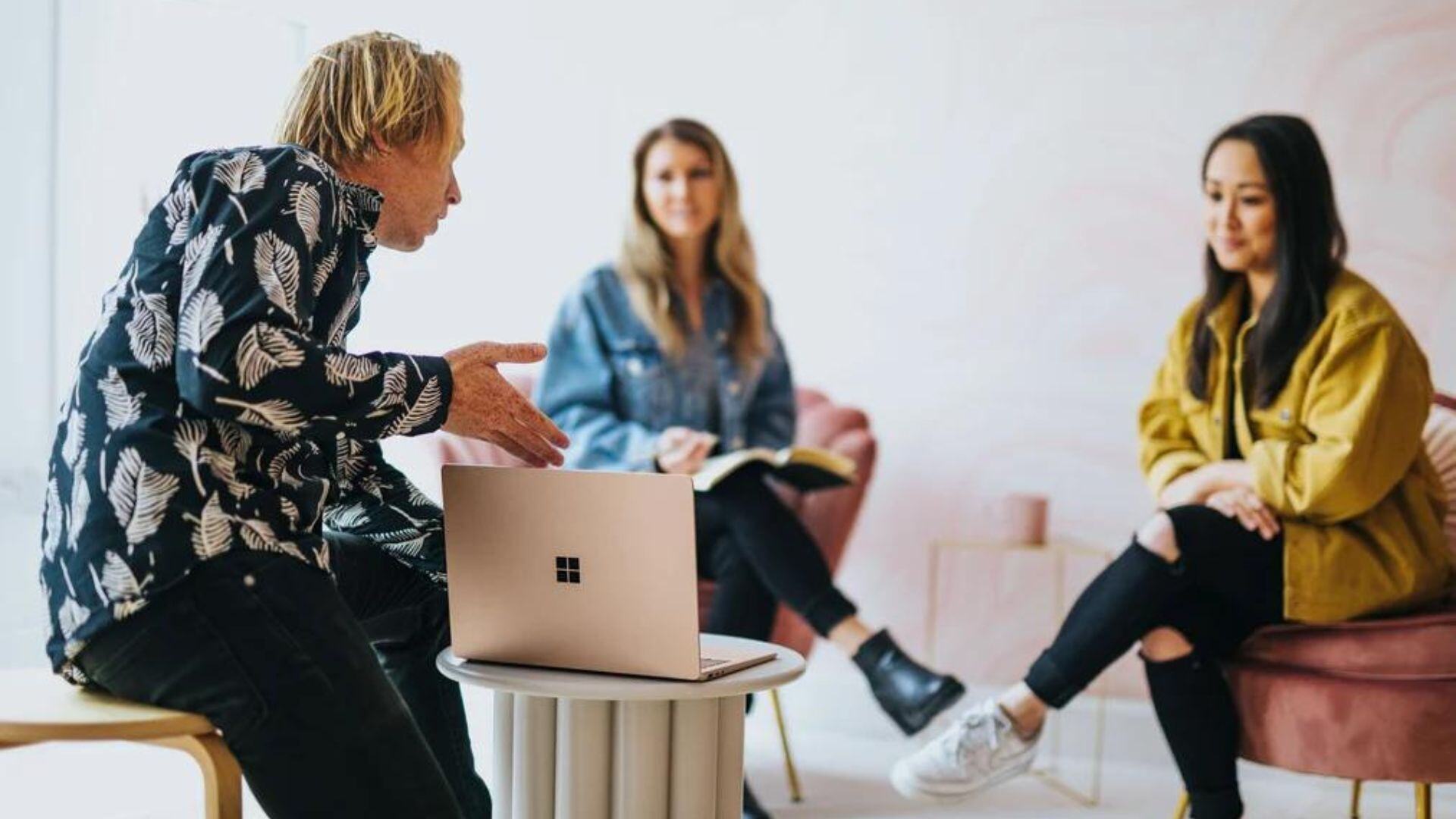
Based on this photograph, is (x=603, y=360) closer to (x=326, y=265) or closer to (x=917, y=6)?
(x=917, y=6)

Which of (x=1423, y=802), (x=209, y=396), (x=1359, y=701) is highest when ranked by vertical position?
(x=209, y=396)

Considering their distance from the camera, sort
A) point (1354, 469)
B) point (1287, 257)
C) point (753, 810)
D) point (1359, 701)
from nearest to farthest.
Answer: point (1359, 701) < point (1354, 469) < point (1287, 257) < point (753, 810)

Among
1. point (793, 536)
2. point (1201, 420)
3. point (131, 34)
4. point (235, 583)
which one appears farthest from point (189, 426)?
point (131, 34)

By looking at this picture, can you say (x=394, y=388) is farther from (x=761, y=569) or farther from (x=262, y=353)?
(x=761, y=569)

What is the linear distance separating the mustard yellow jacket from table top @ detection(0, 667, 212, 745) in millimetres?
1787

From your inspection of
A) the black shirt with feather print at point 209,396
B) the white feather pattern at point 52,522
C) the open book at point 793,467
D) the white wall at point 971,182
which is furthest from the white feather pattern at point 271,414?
the white wall at point 971,182

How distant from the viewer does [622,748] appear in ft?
5.51

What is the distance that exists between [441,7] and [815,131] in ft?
3.72

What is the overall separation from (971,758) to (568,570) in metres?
1.24

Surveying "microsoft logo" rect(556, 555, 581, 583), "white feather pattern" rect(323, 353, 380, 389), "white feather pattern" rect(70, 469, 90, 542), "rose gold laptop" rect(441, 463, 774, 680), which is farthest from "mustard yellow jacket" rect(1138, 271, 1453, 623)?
"white feather pattern" rect(70, 469, 90, 542)

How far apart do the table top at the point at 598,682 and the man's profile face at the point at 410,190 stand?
462 mm

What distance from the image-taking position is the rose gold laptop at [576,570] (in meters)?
1.57

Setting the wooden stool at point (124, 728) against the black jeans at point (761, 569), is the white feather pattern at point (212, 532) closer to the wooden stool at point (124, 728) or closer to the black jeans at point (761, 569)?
the wooden stool at point (124, 728)

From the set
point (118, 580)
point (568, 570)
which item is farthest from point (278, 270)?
point (568, 570)
